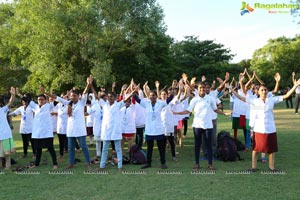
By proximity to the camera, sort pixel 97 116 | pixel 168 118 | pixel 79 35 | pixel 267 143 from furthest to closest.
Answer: pixel 79 35 → pixel 97 116 → pixel 168 118 → pixel 267 143

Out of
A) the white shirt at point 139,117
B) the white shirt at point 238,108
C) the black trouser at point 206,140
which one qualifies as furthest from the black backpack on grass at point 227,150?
the white shirt at point 139,117


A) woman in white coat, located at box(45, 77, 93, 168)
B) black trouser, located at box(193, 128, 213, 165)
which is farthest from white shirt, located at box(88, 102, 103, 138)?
black trouser, located at box(193, 128, 213, 165)

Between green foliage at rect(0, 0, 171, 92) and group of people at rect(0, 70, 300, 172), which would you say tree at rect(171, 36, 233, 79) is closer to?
green foliage at rect(0, 0, 171, 92)

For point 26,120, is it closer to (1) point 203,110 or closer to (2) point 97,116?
(2) point 97,116

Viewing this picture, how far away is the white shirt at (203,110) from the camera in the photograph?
792cm

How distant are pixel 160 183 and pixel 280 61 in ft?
184

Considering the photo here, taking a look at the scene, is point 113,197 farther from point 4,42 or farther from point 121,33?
point 4,42

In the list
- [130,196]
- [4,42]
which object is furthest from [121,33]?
[130,196]

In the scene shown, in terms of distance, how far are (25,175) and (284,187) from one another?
551cm

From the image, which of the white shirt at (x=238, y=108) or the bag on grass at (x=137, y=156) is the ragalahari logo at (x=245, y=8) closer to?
the white shirt at (x=238, y=108)

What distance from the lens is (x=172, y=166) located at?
333 inches

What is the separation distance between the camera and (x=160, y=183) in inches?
268

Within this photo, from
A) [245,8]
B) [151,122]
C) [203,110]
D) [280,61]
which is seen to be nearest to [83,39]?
[245,8]

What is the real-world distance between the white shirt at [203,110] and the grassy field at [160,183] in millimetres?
1090
